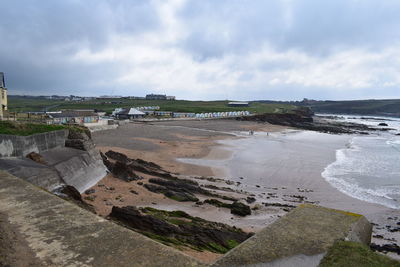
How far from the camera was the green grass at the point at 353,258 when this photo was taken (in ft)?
14.0

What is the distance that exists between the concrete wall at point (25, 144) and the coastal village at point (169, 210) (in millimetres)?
49

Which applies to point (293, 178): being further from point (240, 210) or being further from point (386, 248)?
point (386, 248)

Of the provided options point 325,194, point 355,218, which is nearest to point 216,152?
point 325,194

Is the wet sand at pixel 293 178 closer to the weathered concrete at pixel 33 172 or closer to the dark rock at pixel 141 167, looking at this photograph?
the dark rock at pixel 141 167

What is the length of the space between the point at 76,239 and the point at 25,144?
10.9 meters

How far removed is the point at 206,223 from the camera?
11422mm

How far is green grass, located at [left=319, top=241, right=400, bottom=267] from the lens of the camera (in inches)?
168

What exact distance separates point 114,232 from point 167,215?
6.62 metres

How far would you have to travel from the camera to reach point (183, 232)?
9.66 meters

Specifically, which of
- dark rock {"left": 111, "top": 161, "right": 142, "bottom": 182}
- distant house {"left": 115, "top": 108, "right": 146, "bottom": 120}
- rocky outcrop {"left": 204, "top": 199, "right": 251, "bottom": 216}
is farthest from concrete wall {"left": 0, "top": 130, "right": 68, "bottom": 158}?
distant house {"left": 115, "top": 108, "right": 146, "bottom": 120}

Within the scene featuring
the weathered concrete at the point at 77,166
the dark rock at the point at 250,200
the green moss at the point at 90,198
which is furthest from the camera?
the dark rock at the point at 250,200

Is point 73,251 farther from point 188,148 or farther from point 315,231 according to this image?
point 188,148

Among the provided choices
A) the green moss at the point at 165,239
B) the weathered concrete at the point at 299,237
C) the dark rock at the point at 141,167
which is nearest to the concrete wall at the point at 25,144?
the dark rock at the point at 141,167

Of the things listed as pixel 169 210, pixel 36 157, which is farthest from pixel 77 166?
pixel 169 210
